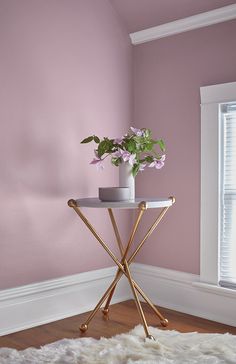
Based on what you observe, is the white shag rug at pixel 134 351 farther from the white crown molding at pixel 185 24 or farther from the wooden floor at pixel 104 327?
the white crown molding at pixel 185 24

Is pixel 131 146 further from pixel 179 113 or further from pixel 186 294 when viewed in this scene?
pixel 186 294

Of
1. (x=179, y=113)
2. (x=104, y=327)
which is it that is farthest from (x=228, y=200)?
(x=104, y=327)

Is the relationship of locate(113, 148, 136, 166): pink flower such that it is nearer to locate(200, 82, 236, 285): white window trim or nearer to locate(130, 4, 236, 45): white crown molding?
locate(200, 82, 236, 285): white window trim

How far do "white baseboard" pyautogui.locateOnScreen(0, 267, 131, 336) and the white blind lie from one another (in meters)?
0.97

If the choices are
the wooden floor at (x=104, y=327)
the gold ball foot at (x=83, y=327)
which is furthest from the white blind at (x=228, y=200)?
the gold ball foot at (x=83, y=327)

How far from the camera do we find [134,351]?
2.68 m

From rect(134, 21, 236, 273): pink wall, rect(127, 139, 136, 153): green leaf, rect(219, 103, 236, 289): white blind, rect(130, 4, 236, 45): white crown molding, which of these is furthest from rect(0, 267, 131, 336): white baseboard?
rect(130, 4, 236, 45): white crown molding

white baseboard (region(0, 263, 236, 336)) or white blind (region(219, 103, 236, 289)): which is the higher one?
white blind (region(219, 103, 236, 289))

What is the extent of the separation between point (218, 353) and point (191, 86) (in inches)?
78.3

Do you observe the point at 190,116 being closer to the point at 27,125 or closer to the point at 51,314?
the point at 27,125

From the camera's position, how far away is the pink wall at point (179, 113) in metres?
3.42

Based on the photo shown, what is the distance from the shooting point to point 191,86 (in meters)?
3.56

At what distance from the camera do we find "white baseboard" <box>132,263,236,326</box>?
3.32m

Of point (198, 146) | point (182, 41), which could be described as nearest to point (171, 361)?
point (198, 146)
